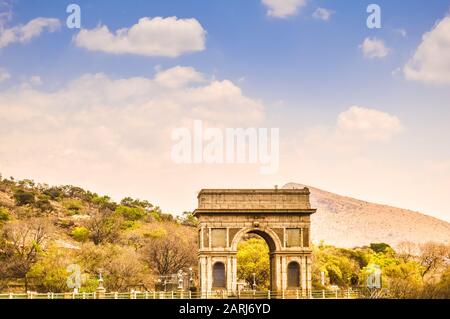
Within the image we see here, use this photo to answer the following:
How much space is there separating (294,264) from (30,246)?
55649 mm

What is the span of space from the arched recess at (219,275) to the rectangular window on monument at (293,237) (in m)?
5.42

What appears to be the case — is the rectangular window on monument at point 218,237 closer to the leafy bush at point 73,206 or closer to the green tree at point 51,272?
the green tree at point 51,272

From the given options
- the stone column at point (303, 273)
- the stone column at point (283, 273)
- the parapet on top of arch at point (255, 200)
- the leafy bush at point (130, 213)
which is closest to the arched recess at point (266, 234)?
the stone column at point (283, 273)

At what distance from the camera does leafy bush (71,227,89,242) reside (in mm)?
135875

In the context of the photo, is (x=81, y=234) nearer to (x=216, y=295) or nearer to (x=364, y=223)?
(x=364, y=223)

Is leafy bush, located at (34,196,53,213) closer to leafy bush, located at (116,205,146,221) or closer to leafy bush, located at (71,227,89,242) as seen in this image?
leafy bush, located at (116,205,146,221)

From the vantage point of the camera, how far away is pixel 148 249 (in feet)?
380

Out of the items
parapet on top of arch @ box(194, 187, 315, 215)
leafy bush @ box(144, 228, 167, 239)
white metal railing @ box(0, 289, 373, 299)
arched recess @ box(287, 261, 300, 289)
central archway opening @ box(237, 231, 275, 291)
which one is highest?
leafy bush @ box(144, 228, 167, 239)

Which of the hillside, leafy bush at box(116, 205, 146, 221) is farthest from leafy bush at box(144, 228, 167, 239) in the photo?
the hillside

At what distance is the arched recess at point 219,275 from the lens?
71562mm

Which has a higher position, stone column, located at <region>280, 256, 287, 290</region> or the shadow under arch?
the shadow under arch

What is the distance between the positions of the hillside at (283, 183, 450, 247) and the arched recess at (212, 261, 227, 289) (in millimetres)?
102568
